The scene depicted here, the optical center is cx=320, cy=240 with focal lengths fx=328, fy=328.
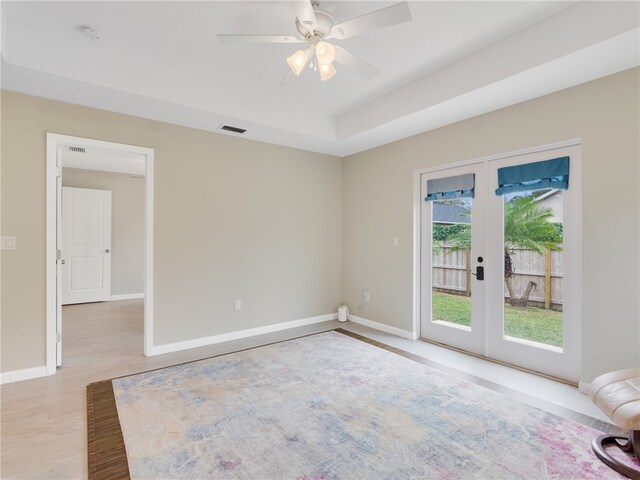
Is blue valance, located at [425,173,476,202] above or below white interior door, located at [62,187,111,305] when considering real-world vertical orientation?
above

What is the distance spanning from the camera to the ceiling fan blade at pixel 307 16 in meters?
1.90

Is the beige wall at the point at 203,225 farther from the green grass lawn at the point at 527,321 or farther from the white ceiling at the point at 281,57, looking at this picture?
the green grass lawn at the point at 527,321

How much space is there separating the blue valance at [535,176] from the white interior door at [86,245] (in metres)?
6.95

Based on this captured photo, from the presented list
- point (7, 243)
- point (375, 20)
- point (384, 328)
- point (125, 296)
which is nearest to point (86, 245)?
point (125, 296)

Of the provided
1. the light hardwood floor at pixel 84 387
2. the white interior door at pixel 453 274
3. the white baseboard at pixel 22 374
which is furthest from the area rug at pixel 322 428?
the white interior door at pixel 453 274

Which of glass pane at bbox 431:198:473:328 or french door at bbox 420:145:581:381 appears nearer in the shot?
french door at bbox 420:145:581:381

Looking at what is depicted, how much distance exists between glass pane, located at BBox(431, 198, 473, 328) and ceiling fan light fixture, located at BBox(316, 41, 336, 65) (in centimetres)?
234

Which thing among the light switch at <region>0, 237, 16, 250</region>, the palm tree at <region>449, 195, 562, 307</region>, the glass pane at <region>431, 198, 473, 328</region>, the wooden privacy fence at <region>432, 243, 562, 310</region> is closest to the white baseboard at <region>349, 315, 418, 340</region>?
the glass pane at <region>431, 198, 473, 328</region>

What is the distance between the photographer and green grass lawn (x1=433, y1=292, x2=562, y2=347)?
9.92ft

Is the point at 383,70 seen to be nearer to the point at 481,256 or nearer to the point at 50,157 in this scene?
the point at 481,256

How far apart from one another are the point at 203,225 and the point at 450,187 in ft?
9.71

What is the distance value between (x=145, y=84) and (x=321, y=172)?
103 inches

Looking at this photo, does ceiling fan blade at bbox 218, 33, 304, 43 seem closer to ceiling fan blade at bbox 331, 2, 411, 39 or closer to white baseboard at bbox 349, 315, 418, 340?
ceiling fan blade at bbox 331, 2, 411, 39

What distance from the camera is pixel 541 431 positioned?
217 cm
